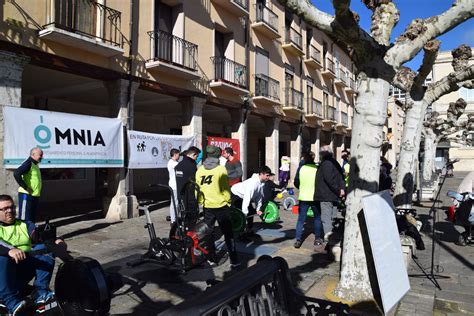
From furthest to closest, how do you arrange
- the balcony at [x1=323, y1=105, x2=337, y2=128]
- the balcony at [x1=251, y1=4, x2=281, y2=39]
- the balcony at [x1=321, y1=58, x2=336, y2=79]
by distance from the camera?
the balcony at [x1=323, y1=105, x2=337, y2=128]
the balcony at [x1=321, y1=58, x2=336, y2=79]
the balcony at [x1=251, y1=4, x2=281, y2=39]

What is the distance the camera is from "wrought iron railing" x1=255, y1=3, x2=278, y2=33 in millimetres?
16087

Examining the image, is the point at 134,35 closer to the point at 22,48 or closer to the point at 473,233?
the point at 22,48

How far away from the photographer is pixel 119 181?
893cm

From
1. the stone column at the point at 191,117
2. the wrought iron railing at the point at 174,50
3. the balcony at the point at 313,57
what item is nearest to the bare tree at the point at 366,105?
the wrought iron railing at the point at 174,50

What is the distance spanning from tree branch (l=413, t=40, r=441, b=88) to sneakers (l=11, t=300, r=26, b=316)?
774 cm

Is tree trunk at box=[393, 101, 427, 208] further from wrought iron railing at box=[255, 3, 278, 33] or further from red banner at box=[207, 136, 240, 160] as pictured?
wrought iron railing at box=[255, 3, 278, 33]

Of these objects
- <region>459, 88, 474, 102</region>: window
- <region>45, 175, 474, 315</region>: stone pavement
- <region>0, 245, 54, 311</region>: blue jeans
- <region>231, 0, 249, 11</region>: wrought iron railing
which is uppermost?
<region>459, 88, 474, 102</region>: window

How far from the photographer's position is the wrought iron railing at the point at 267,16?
16087 mm

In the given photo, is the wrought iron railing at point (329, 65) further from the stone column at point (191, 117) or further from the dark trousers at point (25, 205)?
the dark trousers at point (25, 205)

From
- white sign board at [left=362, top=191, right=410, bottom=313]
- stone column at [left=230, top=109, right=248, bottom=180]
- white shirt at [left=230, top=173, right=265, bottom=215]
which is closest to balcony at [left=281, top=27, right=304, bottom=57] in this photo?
stone column at [left=230, top=109, right=248, bottom=180]

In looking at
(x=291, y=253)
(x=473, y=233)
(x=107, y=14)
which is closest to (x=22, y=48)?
(x=107, y=14)

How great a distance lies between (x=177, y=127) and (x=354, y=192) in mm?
14088

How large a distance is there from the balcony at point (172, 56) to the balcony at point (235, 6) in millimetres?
2648

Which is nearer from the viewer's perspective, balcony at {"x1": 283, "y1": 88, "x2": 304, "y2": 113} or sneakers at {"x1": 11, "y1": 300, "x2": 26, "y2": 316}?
sneakers at {"x1": 11, "y1": 300, "x2": 26, "y2": 316}
